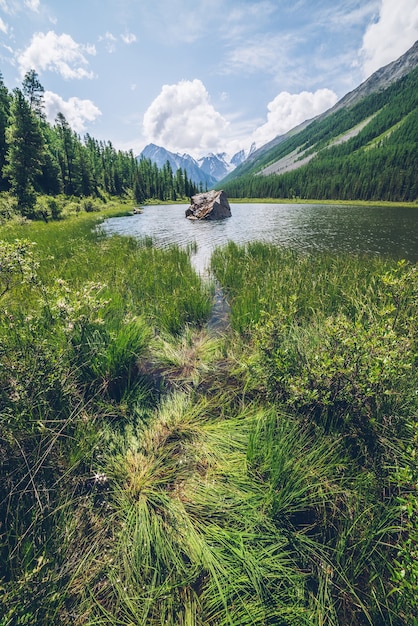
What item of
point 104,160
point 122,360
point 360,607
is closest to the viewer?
point 360,607

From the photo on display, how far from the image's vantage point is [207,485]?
283 centimetres

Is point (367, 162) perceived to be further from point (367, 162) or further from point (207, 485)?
point (207, 485)

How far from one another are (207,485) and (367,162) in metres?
142

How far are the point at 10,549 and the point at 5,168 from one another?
44.8 meters

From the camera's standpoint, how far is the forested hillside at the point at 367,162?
3484 inches

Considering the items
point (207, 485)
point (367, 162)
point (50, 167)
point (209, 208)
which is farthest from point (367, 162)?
point (207, 485)

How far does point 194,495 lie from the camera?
2.74 m

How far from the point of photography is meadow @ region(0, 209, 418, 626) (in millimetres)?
1971

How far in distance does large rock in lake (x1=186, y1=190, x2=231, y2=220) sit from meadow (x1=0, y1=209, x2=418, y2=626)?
39.6m

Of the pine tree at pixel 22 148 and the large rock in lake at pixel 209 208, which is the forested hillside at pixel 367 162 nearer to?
the large rock in lake at pixel 209 208

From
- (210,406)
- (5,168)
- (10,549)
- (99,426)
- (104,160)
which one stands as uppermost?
(104,160)

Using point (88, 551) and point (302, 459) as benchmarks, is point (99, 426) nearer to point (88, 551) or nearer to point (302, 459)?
point (88, 551)

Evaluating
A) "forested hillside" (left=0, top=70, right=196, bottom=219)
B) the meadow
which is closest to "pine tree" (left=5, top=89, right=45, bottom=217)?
"forested hillside" (left=0, top=70, right=196, bottom=219)

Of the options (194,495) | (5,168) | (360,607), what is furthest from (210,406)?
(5,168)
